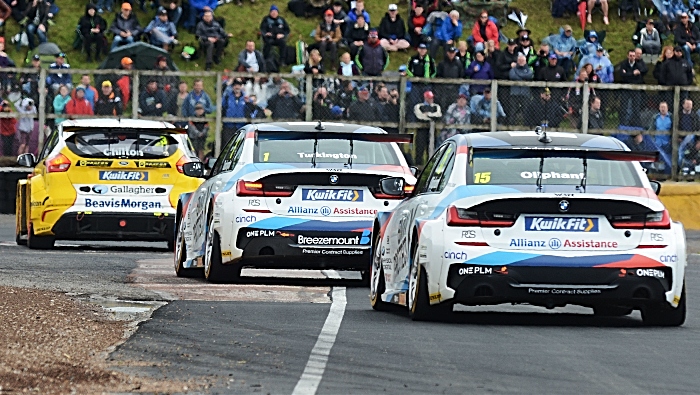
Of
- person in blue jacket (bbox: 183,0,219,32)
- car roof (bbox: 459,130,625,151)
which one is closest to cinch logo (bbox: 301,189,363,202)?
car roof (bbox: 459,130,625,151)

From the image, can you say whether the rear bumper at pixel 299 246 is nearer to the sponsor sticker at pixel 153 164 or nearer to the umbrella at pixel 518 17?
the sponsor sticker at pixel 153 164

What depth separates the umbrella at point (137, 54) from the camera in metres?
34.2

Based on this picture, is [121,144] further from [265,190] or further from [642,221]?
[642,221]

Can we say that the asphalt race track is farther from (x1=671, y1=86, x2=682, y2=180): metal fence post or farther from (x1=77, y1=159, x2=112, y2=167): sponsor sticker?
(x1=671, y1=86, x2=682, y2=180): metal fence post

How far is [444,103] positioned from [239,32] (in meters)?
12.1

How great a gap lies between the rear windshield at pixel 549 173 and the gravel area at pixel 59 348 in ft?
8.69

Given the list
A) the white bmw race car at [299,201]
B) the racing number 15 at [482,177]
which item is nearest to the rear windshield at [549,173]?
the racing number 15 at [482,177]

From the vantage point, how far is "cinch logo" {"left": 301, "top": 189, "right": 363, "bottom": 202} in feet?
48.7

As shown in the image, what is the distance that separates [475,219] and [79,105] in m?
18.2

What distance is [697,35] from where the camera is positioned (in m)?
37.7

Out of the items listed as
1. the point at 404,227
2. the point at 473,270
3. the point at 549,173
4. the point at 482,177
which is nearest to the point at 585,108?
the point at 404,227

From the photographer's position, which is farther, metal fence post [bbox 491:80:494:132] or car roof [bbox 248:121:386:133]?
metal fence post [bbox 491:80:494:132]

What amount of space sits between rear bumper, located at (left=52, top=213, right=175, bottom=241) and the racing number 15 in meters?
9.29

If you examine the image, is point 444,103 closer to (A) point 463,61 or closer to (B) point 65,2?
(A) point 463,61
